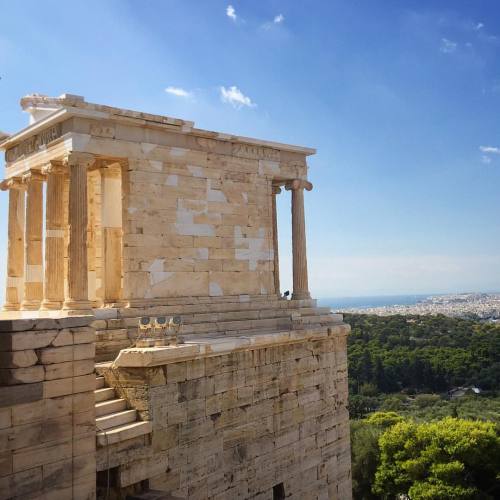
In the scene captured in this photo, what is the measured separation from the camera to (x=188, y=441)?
1033 cm

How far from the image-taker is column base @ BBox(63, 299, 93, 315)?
38.7 feet

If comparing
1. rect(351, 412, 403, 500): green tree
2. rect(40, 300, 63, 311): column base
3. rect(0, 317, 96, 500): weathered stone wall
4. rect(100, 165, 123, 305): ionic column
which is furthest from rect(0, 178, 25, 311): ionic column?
rect(351, 412, 403, 500): green tree

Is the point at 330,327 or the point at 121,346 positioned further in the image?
the point at 330,327

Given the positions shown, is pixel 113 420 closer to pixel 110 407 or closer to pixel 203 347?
pixel 110 407

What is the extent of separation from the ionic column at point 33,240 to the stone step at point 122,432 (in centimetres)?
588

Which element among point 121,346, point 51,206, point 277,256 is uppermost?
point 51,206

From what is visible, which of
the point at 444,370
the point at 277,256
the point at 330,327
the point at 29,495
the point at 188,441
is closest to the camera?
the point at 29,495

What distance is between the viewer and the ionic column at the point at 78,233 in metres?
12.0

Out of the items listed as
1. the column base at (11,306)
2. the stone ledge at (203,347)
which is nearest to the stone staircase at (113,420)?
the stone ledge at (203,347)

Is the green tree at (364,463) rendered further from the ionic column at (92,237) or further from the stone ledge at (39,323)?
the stone ledge at (39,323)

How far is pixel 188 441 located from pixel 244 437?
1758mm

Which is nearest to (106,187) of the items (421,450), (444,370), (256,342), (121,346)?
(121,346)

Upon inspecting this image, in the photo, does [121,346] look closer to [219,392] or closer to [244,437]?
[219,392]

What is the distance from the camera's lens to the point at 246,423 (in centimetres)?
1182
